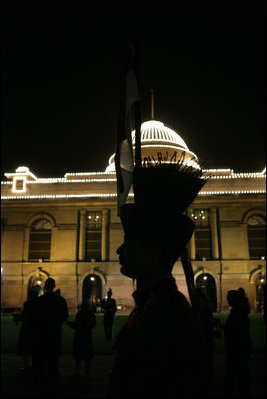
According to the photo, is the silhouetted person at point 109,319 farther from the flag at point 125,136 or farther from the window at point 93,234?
the window at point 93,234

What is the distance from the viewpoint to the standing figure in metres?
1.87

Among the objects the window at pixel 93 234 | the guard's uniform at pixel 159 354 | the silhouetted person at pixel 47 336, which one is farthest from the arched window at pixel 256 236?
the guard's uniform at pixel 159 354

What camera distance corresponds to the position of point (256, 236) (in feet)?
107

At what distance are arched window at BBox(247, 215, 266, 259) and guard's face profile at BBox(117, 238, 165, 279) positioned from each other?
31.6 m

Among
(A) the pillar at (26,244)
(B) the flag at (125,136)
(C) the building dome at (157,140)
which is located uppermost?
A: (C) the building dome at (157,140)

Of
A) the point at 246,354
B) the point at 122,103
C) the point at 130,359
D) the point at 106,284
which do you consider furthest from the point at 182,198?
the point at 106,284

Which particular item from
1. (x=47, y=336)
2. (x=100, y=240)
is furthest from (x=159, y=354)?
(x=100, y=240)

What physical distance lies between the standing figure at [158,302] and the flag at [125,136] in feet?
2.59

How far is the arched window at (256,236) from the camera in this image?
106ft

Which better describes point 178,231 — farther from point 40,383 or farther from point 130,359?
point 40,383

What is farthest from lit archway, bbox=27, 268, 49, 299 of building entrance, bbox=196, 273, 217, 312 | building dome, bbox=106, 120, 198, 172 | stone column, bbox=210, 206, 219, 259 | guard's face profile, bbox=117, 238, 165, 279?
guard's face profile, bbox=117, 238, 165, 279

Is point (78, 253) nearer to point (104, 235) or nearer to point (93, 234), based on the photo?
point (93, 234)

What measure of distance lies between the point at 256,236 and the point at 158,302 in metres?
32.3

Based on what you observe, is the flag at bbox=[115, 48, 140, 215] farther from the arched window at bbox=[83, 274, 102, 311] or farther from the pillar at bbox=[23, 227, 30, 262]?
the pillar at bbox=[23, 227, 30, 262]
